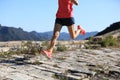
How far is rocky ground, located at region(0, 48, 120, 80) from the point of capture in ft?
27.1

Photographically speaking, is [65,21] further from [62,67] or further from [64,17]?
[62,67]

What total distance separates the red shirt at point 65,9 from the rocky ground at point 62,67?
1216 millimetres

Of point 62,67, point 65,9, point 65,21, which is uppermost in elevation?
point 65,9

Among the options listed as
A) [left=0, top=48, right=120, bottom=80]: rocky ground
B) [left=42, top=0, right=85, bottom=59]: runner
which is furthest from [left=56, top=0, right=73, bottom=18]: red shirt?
[left=0, top=48, right=120, bottom=80]: rocky ground

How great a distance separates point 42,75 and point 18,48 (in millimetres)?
3559

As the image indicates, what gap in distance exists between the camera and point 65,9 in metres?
9.48

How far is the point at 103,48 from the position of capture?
514 inches

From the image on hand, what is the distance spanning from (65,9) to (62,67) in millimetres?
1459

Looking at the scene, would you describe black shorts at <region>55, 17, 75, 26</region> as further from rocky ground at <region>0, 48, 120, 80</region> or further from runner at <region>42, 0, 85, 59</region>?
rocky ground at <region>0, 48, 120, 80</region>

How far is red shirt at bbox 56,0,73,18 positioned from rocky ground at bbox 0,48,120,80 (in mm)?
1216

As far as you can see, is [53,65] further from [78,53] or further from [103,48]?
[103,48]

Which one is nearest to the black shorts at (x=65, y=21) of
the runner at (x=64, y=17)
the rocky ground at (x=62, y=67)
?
the runner at (x=64, y=17)

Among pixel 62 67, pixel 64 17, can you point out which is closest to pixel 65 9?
pixel 64 17

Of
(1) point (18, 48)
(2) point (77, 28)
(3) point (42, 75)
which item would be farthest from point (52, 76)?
(1) point (18, 48)
